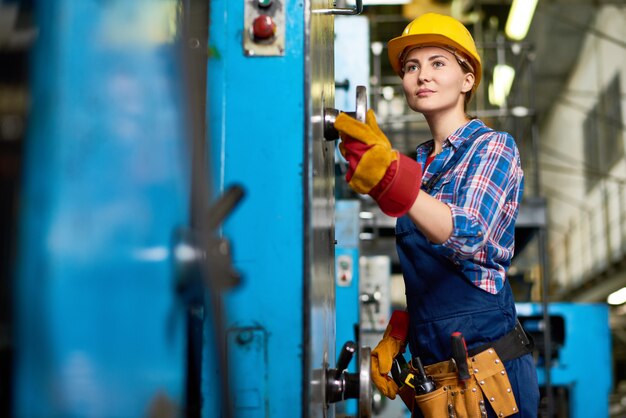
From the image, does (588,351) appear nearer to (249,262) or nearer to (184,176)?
(249,262)

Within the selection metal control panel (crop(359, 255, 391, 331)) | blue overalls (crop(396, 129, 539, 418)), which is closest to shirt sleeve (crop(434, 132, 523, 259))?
blue overalls (crop(396, 129, 539, 418))

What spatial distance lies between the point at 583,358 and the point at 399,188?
500 centimetres

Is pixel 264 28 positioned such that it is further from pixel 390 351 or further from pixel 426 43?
pixel 390 351

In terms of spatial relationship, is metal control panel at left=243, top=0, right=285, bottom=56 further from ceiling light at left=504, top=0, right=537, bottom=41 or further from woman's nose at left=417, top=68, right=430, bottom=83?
ceiling light at left=504, top=0, right=537, bottom=41

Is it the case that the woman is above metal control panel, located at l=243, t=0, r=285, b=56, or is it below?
below

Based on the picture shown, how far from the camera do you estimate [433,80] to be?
2.28 m

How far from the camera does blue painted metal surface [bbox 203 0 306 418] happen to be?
1.52 metres

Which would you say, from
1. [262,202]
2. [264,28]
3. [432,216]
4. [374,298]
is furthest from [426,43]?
[374,298]

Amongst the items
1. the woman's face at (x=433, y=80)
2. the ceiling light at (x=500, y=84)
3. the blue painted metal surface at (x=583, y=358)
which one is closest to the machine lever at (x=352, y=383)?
the woman's face at (x=433, y=80)

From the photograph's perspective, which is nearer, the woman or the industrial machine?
the industrial machine

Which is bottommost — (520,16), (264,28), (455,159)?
(455,159)

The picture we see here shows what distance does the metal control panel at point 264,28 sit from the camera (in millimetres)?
1598

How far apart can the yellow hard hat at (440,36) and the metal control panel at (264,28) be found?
2.57 ft

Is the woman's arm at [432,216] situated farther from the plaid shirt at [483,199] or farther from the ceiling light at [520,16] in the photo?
the ceiling light at [520,16]
